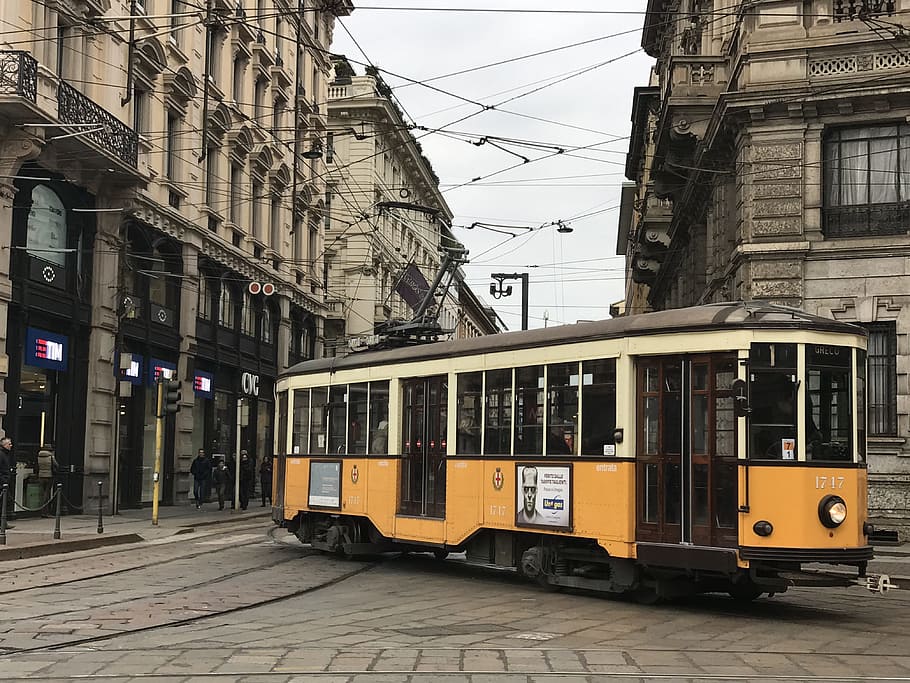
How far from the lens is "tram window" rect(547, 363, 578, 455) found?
42.1 ft

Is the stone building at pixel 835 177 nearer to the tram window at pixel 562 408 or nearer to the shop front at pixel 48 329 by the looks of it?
the tram window at pixel 562 408

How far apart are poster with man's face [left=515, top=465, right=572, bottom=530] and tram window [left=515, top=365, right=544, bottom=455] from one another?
0.78ft

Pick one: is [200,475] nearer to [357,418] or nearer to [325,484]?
[325,484]

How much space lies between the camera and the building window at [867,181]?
20438mm

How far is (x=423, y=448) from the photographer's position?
603 inches

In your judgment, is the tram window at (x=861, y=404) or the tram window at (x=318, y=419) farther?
the tram window at (x=318, y=419)

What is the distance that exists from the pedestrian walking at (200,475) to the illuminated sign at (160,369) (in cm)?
232

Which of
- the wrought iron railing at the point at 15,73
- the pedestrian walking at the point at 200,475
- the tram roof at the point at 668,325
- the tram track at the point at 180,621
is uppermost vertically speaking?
the wrought iron railing at the point at 15,73

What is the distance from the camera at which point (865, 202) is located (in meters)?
20.7

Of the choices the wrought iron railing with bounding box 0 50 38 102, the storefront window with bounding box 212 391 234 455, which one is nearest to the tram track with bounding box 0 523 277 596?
the wrought iron railing with bounding box 0 50 38 102

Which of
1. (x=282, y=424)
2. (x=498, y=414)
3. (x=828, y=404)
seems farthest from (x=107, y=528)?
(x=828, y=404)

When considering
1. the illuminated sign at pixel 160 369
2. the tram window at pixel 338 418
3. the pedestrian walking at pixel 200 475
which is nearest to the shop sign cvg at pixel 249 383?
the pedestrian walking at pixel 200 475

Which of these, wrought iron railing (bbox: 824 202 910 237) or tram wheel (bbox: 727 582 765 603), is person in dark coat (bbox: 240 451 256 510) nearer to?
wrought iron railing (bbox: 824 202 910 237)

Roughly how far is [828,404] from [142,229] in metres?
20.8
